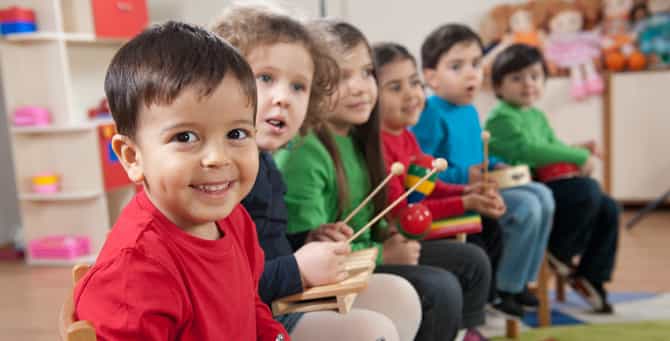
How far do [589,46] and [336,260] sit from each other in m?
2.84

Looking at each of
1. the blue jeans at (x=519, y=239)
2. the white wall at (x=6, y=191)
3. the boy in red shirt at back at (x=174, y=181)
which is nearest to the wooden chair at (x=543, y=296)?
the blue jeans at (x=519, y=239)

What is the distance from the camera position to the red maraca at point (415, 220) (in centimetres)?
125

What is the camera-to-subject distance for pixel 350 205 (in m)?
1.27

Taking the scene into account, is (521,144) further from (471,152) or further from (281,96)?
(281,96)

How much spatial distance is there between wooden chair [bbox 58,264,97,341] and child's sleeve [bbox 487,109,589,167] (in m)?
1.44

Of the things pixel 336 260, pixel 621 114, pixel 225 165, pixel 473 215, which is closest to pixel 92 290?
pixel 225 165

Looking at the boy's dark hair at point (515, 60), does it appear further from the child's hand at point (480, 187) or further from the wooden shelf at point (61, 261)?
the wooden shelf at point (61, 261)

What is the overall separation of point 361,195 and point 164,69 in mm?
702

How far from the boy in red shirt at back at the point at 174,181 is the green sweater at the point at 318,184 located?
15.8 inches

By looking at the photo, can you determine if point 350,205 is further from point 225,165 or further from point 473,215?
point 225,165

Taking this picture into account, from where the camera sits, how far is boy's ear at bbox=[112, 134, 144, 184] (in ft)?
2.28

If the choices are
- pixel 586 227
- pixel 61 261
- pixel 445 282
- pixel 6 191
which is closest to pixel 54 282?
pixel 61 261

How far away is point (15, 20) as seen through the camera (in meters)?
2.68

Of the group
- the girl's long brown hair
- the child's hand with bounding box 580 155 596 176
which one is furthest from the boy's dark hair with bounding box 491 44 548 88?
the girl's long brown hair
